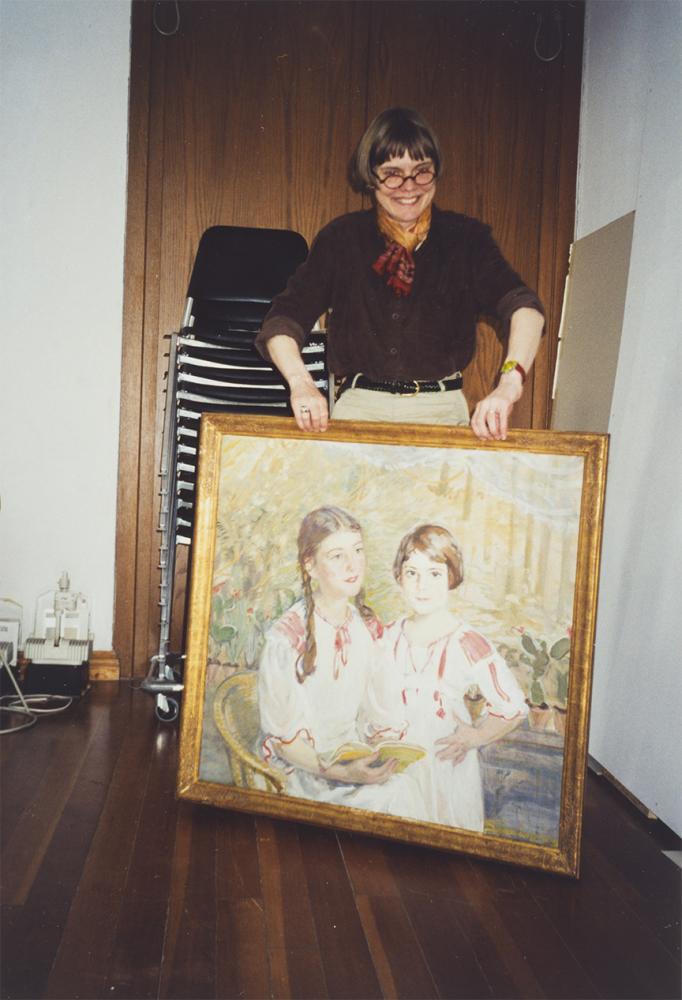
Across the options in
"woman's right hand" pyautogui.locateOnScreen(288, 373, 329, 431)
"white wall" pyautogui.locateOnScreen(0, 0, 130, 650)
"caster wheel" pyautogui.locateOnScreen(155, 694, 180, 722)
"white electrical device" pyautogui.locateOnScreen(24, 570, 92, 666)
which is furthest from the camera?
"white wall" pyautogui.locateOnScreen(0, 0, 130, 650)

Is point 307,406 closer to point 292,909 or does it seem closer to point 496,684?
point 496,684

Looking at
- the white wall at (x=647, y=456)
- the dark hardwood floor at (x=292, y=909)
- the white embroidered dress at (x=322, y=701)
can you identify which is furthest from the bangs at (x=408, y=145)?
the dark hardwood floor at (x=292, y=909)

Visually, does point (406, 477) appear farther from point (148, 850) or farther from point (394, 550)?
point (148, 850)

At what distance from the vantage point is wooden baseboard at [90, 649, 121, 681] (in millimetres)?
3027

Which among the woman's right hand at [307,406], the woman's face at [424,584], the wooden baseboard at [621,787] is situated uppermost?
the woman's right hand at [307,406]

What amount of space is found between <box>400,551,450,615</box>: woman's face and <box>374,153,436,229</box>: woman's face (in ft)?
2.61

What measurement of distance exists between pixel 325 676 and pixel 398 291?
89 cm

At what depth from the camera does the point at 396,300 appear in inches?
80.0

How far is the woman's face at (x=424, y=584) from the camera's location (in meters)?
1.82

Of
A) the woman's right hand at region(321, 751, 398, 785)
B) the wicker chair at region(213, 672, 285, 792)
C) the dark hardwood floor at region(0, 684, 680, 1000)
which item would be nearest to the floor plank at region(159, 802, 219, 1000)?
the dark hardwood floor at region(0, 684, 680, 1000)

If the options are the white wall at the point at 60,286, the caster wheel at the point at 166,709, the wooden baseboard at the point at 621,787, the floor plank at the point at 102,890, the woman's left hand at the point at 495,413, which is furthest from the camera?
the white wall at the point at 60,286

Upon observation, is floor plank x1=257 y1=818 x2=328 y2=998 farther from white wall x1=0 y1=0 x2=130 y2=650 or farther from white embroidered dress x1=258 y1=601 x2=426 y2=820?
white wall x1=0 y1=0 x2=130 y2=650

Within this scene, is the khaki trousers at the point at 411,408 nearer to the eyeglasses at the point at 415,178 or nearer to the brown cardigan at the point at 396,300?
the brown cardigan at the point at 396,300

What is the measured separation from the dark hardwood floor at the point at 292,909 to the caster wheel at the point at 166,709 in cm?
49
